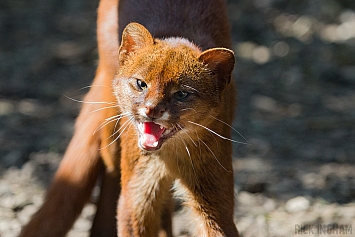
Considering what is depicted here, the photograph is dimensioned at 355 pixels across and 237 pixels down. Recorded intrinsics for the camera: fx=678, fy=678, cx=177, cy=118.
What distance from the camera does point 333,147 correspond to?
20.4 feet

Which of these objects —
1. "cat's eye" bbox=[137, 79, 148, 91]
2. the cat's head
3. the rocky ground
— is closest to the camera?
the cat's head

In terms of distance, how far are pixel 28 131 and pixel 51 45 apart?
2.35m

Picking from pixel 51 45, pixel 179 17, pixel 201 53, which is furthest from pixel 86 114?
pixel 51 45

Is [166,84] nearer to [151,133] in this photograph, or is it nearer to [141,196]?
[151,133]

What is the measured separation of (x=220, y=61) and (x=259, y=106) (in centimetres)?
357

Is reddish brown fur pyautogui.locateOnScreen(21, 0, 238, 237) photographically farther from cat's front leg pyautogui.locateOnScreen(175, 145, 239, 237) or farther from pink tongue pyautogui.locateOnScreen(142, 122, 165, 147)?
pink tongue pyautogui.locateOnScreen(142, 122, 165, 147)

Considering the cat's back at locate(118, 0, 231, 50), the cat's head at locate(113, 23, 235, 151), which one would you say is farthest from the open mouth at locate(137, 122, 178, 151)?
the cat's back at locate(118, 0, 231, 50)

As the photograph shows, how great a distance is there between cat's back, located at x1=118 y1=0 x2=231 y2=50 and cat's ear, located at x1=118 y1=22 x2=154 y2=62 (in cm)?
30

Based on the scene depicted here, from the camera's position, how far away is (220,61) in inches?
145

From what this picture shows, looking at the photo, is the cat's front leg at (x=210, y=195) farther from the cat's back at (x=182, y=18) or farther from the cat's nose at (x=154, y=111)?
the cat's back at (x=182, y=18)

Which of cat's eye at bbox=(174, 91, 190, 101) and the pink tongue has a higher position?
cat's eye at bbox=(174, 91, 190, 101)

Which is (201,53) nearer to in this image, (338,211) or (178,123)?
(178,123)

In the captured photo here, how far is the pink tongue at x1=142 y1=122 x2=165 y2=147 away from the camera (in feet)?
11.6

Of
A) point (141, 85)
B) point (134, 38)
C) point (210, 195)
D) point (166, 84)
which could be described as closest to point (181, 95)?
point (166, 84)
